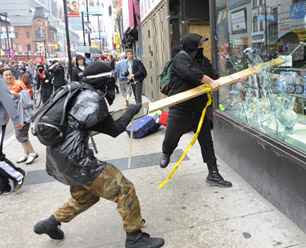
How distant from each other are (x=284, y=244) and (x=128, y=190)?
1.46m

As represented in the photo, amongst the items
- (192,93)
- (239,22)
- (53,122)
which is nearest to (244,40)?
(239,22)

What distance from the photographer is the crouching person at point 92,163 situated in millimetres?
2607

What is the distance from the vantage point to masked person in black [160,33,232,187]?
3.75 meters

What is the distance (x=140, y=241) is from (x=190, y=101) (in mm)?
1830

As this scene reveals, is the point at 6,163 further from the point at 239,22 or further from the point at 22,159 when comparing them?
the point at 239,22

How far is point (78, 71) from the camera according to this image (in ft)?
27.7

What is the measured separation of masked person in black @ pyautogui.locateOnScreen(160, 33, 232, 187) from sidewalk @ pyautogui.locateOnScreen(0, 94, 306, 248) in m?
0.43

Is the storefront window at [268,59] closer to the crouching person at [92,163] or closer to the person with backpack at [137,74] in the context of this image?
the crouching person at [92,163]

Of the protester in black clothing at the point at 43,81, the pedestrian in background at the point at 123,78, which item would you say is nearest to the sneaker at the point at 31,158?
the pedestrian in background at the point at 123,78

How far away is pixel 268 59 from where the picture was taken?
3939mm

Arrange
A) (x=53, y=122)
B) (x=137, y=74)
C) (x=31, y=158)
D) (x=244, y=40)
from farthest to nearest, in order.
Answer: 1. (x=137, y=74)
2. (x=31, y=158)
3. (x=244, y=40)
4. (x=53, y=122)

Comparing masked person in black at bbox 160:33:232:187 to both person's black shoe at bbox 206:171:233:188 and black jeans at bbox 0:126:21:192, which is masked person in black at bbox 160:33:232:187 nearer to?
person's black shoe at bbox 206:171:233:188

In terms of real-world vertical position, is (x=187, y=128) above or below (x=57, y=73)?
below

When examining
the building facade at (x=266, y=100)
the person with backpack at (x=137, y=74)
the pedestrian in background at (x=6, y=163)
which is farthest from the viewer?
the person with backpack at (x=137, y=74)
